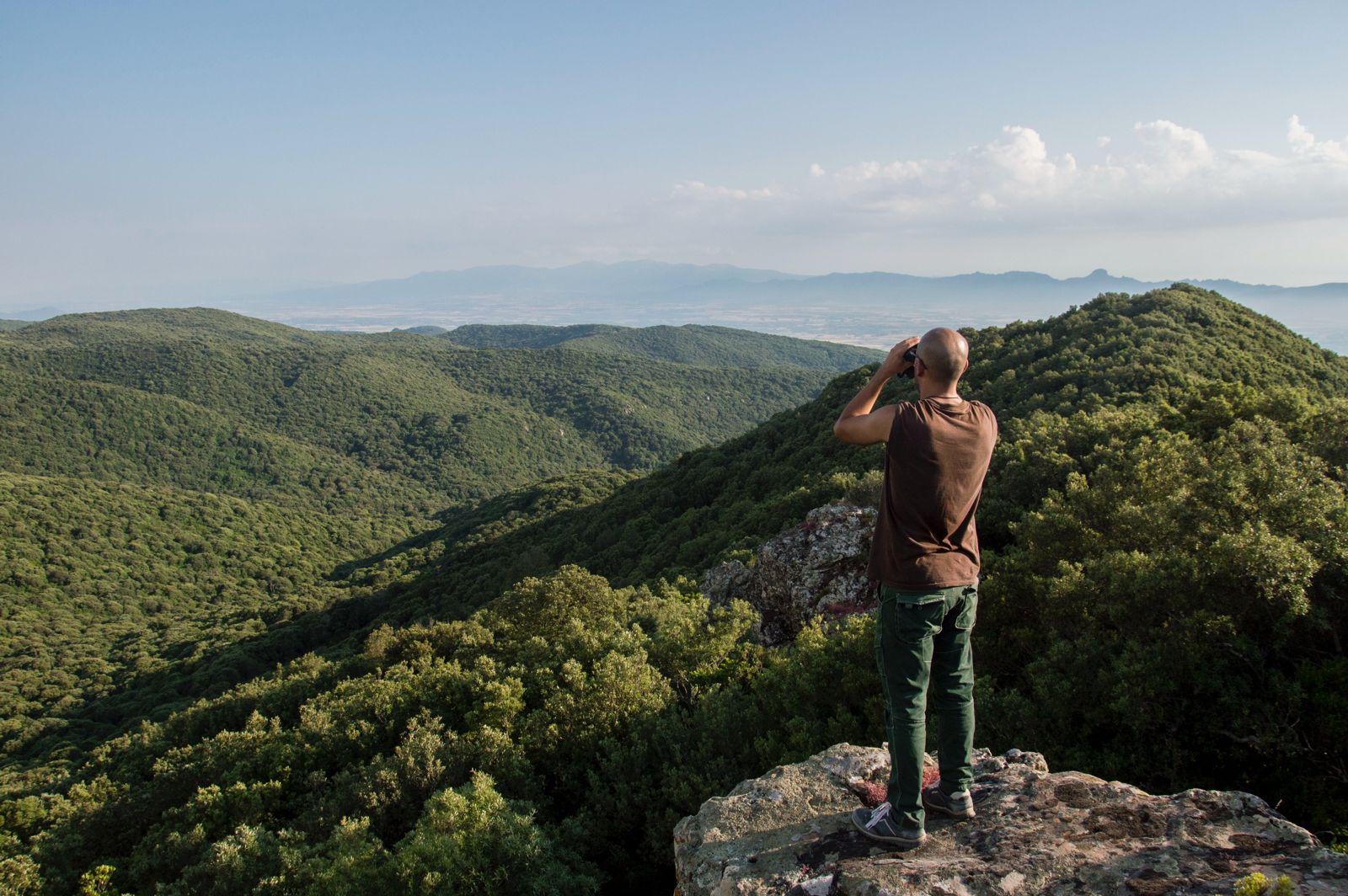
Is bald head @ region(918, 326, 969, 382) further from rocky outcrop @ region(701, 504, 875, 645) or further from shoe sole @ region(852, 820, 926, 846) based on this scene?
rocky outcrop @ region(701, 504, 875, 645)

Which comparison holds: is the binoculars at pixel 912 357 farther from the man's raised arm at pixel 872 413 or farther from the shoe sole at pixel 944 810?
the shoe sole at pixel 944 810

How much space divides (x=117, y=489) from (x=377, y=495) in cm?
5085

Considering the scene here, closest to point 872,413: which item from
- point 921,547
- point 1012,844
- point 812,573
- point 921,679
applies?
point 921,547

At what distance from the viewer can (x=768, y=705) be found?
30.6ft

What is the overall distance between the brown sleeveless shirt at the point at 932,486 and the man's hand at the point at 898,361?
357 mm

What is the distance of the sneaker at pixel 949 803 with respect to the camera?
446cm

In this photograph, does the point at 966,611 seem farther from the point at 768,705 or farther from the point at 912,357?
the point at 768,705

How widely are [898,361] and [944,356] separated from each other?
0.39 meters

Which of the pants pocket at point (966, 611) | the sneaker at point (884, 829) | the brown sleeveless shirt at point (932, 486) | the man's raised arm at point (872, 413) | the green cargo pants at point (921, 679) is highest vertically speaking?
the man's raised arm at point (872, 413)

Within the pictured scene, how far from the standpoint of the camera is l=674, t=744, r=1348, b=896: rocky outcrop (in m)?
3.64

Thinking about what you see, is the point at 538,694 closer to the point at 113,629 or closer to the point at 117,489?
the point at 113,629

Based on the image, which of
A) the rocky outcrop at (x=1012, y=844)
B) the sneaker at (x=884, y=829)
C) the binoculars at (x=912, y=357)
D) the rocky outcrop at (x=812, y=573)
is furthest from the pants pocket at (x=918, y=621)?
the rocky outcrop at (x=812, y=573)

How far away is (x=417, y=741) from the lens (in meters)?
11.5

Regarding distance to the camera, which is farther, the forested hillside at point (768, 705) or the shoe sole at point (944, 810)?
the forested hillside at point (768, 705)
